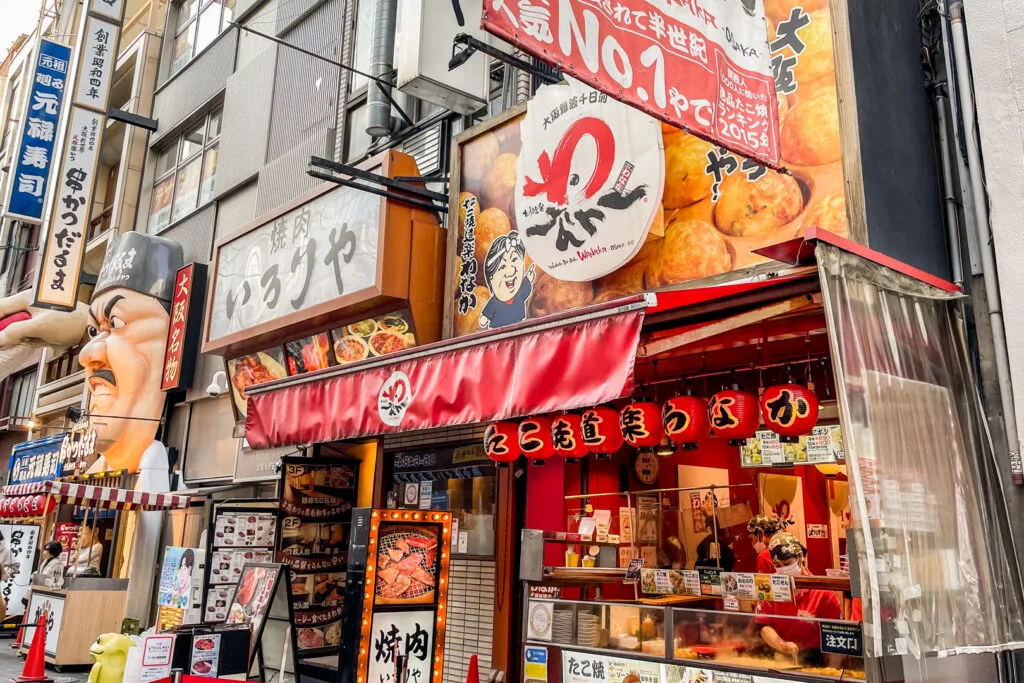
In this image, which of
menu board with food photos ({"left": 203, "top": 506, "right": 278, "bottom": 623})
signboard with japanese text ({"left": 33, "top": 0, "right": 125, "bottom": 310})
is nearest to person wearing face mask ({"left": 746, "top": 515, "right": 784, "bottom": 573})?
menu board with food photos ({"left": 203, "top": 506, "right": 278, "bottom": 623})

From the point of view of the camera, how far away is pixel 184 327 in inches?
669

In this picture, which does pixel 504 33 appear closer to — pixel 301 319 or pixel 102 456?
pixel 301 319

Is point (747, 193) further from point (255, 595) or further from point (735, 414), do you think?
point (255, 595)

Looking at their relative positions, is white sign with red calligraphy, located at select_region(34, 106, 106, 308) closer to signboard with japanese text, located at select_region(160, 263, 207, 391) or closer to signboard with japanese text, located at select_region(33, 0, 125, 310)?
signboard with japanese text, located at select_region(33, 0, 125, 310)

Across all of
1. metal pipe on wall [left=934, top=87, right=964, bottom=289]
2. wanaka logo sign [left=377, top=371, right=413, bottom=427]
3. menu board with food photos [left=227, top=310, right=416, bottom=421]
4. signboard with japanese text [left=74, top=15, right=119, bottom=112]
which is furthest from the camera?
signboard with japanese text [left=74, top=15, right=119, bottom=112]

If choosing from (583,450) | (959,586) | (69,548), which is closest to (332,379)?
(583,450)

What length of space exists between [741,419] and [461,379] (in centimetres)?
258

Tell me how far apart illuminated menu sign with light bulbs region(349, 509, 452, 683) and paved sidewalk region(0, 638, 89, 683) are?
6962mm

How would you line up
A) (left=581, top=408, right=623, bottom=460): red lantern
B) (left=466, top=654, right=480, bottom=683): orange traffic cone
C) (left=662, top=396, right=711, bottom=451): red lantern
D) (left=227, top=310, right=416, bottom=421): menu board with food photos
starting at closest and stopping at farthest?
1. (left=662, top=396, right=711, bottom=451): red lantern
2. (left=581, top=408, right=623, bottom=460): red lantern
3. (left=466, top=654, right=480, bottom=683): orange traffic cone
4. (left=227, top=310, right=416, bottom=421): menu board with food photos

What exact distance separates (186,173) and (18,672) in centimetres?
1185

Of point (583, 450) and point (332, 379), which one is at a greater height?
point (332, 379)

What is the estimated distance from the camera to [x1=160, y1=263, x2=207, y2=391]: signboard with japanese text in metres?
16.8

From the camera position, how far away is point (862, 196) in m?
6.12

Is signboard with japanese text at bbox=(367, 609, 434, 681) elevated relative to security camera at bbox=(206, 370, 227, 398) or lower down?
lower down
